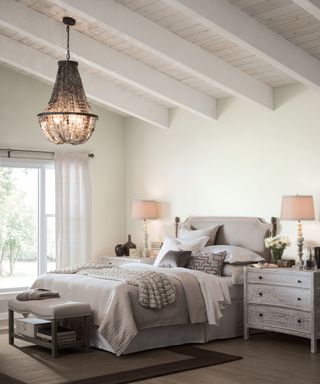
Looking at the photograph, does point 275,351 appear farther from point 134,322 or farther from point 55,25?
point 55,25

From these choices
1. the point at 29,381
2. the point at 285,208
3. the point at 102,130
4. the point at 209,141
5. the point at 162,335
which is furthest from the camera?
the point at 102,130

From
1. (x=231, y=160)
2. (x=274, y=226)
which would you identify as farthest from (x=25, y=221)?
(x=274, y=226)

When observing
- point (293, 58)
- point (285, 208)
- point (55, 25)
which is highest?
point (55, 25)

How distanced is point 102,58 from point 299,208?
8.36 ft

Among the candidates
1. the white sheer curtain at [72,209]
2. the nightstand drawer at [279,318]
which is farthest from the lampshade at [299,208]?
the white sheer curtain at [72,209]

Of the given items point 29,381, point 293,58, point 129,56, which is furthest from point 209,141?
point 29,381

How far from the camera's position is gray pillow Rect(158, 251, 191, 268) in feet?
22.9

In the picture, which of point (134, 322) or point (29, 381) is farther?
point (134, 322)

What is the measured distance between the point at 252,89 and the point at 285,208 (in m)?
1.37

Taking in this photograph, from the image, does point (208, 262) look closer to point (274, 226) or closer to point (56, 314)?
point (274, 226)

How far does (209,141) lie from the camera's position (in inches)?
320

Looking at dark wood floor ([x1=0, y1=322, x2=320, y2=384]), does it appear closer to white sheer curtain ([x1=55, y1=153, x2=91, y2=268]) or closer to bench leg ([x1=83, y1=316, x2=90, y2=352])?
bench leg ([x1=83, y1=316, x2=90, y2=352])

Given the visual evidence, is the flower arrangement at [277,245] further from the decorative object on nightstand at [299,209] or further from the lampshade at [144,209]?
the lampshade at [144,209]

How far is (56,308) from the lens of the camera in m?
5.80
